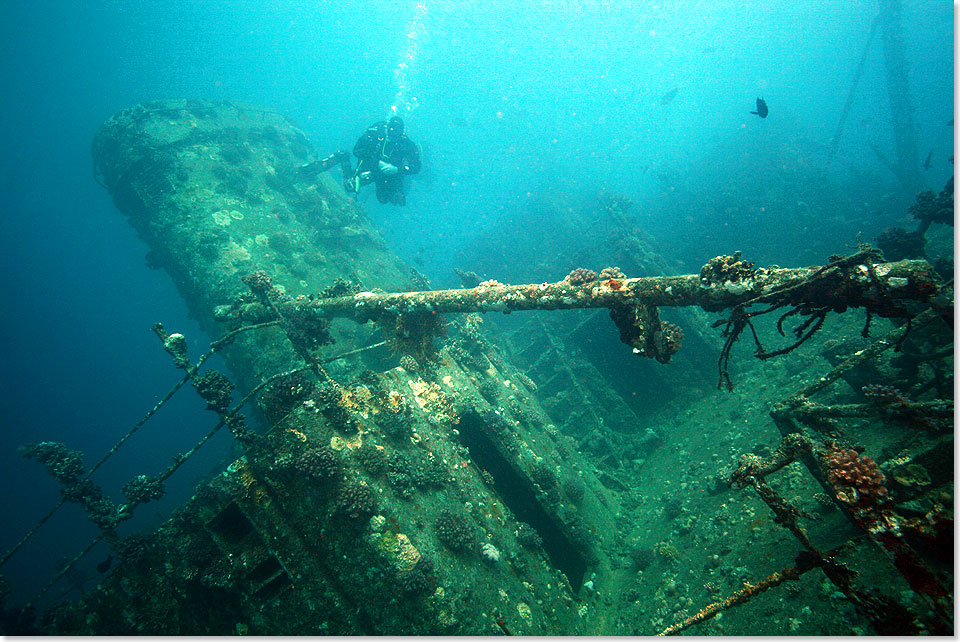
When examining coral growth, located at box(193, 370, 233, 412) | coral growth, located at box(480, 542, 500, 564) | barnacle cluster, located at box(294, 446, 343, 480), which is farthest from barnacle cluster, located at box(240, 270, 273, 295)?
coral growth, located at box(480, 542, 500, 564)

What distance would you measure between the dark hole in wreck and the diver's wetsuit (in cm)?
1056

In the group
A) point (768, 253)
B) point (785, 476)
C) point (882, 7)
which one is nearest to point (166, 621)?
point (785, 476)

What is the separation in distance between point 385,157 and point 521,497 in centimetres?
1360

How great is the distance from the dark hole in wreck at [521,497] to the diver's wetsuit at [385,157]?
34.6 feet

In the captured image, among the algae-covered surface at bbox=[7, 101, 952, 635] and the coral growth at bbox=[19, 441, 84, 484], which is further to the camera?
the coral growth at bbox=[19, 441, 84, 484]

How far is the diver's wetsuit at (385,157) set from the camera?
47.5ft

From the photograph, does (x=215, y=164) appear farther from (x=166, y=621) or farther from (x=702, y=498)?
(x=702, y=498)

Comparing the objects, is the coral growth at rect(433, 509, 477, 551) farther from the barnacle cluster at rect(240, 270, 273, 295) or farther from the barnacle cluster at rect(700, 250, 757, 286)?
the barnacle cluster at rect(240, 270, 273, 295)

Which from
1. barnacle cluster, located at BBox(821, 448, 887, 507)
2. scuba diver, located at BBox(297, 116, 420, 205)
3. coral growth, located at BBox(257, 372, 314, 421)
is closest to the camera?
barnacle cluster, located at BBox(821, 448, 887, 507)

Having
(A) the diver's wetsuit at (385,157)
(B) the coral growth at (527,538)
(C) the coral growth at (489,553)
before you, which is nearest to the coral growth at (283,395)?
(C) the coral growth at (489,553)

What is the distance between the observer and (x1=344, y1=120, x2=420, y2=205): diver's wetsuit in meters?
14.5

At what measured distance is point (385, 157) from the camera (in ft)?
47.7

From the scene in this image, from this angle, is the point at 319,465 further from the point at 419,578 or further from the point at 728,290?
the point at 728,290

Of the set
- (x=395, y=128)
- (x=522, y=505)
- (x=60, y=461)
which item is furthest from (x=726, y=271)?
(x=395, y=128)
